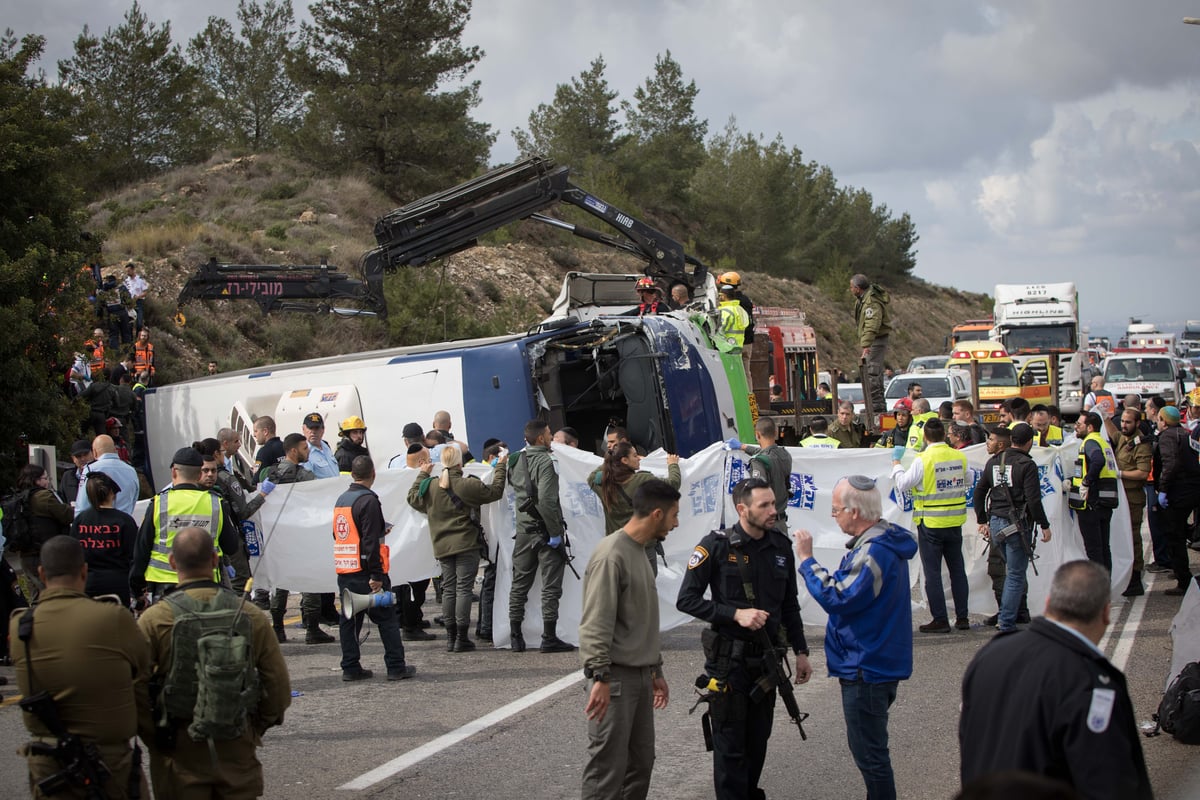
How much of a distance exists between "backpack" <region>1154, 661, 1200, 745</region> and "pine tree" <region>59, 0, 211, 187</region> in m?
45.5

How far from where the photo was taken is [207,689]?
471 cm

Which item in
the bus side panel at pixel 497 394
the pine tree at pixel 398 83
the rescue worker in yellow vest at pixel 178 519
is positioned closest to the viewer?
the rescue worker in yellow vest at pixel 178 519

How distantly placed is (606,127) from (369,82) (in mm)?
21349

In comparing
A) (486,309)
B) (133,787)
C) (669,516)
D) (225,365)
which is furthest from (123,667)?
(486,309)

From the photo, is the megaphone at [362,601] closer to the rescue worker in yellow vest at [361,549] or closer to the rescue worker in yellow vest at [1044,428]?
the rescue worker in yellow vest at [361,549]

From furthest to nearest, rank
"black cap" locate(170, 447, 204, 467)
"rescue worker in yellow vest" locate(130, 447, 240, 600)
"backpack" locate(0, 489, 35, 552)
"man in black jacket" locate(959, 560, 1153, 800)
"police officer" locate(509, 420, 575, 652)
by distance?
"police officer" locate(509, 420, 575, 652), "backpack" locate(0, 489, 35, 552), "black cap" locate(170, 447, 204, 467), "rescue worker in yellow vest" locate(130, 447, 240, 600), "man in black jacket" locate(959, 560, 1153, 800)

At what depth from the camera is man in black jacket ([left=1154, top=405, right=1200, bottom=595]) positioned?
12273mm

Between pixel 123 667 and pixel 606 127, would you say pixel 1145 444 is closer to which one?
pixel 123 667

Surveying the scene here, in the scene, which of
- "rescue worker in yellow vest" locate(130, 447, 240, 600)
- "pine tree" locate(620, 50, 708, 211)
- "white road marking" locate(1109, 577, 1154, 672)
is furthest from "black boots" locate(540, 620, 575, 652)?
"pine tree" locate(620, 50, 708, 211)

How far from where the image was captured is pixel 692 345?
49.0 feet

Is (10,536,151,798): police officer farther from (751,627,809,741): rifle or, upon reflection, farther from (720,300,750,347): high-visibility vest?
(720,300,750,347): high-visibility vest

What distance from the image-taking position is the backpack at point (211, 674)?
470 cm

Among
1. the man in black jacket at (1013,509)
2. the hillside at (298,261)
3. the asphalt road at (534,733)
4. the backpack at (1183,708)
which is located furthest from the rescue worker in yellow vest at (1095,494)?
the hillside at (298,261)

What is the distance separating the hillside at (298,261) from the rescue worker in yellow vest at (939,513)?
63.6 feet
